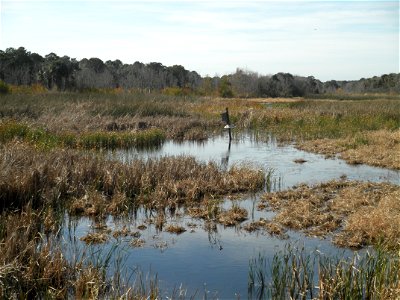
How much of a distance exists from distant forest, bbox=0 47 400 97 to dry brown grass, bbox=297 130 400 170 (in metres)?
25.3

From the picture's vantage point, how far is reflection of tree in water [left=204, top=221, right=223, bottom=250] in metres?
8.35

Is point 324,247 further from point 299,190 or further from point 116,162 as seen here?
point 116,162

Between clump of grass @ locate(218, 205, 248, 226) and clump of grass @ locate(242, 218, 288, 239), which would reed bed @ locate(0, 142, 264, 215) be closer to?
clump of grass @ locate(218, 205, 248, 226)

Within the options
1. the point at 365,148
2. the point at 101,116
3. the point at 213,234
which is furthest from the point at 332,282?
the point at 101,116

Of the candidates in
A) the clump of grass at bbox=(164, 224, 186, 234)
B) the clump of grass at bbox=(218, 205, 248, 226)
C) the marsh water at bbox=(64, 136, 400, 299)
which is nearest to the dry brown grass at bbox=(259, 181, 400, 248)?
the marsh water at bbox=(64, 136, 400, 299)

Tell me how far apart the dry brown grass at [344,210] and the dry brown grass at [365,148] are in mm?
3792

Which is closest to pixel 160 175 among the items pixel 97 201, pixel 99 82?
pixel 97 201

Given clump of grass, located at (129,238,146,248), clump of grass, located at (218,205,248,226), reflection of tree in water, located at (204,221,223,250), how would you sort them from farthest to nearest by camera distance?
clump of grass, located at (218,205,248,226)
reflection of tree in water, located at (204,221,223,250)
clump of grass, located at (129,238,146,248)

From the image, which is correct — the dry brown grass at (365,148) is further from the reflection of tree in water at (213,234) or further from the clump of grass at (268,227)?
the reflection of tree in water at (213,234)

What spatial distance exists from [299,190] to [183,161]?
3587mm

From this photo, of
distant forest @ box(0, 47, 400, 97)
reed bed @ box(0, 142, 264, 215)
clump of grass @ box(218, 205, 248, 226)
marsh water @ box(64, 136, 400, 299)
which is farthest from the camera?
distant forest @ box(0, 47, 400, 97)

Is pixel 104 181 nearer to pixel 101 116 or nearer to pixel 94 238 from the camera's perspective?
pixel 94 238

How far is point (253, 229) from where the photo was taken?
9086mm

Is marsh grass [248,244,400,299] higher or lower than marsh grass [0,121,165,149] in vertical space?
lower
